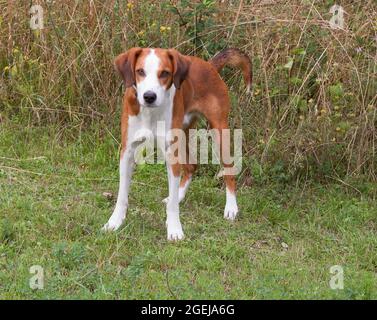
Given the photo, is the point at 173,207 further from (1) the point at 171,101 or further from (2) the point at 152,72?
(2) the point at 152,72

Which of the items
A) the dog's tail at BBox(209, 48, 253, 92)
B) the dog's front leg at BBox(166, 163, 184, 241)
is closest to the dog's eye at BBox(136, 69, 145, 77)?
the dog's front leg at BBox(166, 163, 184, 241)

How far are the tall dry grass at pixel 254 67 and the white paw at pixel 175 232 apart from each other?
1295mm

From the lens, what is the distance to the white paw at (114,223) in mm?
5740

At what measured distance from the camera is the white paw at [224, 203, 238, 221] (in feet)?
20.5

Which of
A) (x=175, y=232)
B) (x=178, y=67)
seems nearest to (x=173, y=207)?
(x=175, y=232)

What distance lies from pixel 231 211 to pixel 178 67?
1.29 m

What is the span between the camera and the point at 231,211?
629cm

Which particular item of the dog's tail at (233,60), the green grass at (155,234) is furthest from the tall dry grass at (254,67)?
the dog's tail at (233,60)

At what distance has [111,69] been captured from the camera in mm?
7539

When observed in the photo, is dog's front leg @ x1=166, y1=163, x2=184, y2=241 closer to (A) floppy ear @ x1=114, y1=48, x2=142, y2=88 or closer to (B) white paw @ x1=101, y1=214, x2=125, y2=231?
(B) white paw @ x1=101, y1=214, x2=125, y2=231

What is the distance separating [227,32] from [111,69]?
1.09 metres
